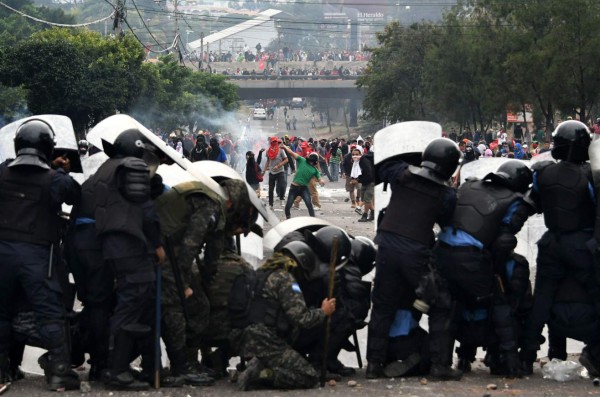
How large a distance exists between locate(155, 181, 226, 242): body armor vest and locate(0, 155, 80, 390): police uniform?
2.05ft

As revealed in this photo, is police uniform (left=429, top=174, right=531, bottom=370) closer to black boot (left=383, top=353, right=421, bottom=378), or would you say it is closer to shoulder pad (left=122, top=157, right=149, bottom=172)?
black boot (left=383, top=353, right=421, bottom=378)

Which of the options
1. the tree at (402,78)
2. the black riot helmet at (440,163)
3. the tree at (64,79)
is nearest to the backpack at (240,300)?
the black riot helmet at (440,163)

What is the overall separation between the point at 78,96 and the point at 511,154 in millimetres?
11002

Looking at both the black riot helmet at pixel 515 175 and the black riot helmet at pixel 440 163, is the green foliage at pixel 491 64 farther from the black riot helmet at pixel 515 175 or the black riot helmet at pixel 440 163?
the black riot helmet at pixel 440 163

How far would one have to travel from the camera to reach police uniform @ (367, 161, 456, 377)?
333 inches

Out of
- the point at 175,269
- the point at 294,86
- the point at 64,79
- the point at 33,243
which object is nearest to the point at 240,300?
the point at 175,269

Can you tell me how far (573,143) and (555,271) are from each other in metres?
0.90

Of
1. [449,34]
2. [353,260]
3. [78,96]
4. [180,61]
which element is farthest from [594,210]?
[180,61]

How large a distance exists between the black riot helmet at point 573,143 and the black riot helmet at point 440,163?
2.62ft

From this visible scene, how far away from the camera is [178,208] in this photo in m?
8.25

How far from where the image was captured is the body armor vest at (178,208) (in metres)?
8.23

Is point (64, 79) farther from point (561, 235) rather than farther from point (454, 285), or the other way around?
point (561, 235)

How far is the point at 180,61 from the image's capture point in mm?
63188

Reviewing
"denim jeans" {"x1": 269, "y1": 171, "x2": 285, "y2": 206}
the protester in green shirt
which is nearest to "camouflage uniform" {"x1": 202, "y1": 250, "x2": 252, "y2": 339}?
the protester in green shirt
